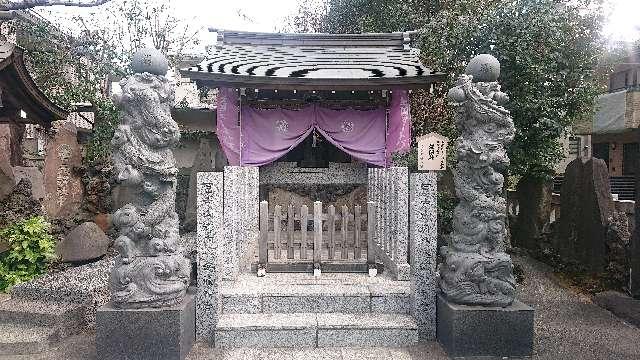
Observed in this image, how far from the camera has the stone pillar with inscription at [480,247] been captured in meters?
5.07

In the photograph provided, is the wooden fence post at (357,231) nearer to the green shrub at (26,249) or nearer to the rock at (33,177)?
the green shrub at (26,249)

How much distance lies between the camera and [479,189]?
5465mm

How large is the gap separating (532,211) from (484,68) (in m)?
7.01

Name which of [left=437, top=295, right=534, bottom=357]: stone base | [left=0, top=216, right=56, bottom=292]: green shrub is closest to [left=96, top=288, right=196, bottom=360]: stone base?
[left=437, top=295, right=534, bottom=357]: stone base

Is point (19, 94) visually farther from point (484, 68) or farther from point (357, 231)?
point (484, 68)

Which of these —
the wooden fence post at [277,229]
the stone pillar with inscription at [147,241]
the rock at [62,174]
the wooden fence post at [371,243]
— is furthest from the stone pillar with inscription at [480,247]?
the rock at [62,174]

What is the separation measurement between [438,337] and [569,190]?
18.7 feet

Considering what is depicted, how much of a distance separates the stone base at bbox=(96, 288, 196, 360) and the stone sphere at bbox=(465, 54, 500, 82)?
4526 millimetres

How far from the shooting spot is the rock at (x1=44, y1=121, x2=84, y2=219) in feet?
34.9

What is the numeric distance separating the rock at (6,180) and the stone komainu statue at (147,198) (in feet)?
15.8

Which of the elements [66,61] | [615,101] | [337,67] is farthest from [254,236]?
[615,101]

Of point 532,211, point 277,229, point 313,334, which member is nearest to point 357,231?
point 277,229

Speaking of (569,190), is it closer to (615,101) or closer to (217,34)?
(217,34)

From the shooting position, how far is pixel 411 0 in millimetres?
12812
